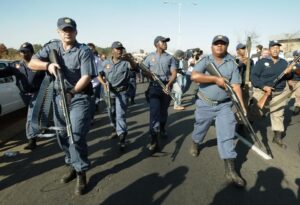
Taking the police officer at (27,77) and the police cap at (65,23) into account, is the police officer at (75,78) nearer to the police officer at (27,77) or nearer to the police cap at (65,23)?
the police cap at (65,23)

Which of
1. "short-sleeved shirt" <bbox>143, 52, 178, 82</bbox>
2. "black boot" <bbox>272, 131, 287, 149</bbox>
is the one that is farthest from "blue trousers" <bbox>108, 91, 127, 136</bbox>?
"black boot" <bbox>272, 131, 287, 149</bbox>

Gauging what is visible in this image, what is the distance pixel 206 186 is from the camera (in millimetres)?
3939

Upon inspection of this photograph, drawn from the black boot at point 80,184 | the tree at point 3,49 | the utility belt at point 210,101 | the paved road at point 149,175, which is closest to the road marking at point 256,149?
the paved road at point 149,175

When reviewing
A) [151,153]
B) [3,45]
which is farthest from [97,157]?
[3,45]

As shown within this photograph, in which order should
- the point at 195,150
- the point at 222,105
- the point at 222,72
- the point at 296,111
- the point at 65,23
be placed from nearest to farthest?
the point at 65,23, the point at 222,72, the point at 222,105, the point at 195,150, the point at 296,111

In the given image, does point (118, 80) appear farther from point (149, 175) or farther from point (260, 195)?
point (260, 195)

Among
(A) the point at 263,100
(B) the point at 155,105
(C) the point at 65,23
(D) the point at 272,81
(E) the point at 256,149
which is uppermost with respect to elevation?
(C) the point at 65,23

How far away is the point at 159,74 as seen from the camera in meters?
5.67

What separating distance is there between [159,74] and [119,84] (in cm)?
79

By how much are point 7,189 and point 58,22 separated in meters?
2.26

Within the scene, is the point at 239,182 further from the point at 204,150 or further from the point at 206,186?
the point at 204,150

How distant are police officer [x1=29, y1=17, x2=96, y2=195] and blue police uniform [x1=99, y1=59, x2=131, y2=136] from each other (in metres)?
1.65

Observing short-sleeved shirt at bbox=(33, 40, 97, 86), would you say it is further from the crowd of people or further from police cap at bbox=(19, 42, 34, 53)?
police cap at bbox=(19, 42, 34, 53)

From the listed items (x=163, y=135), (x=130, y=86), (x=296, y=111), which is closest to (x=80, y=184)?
(x=130, y=86)
